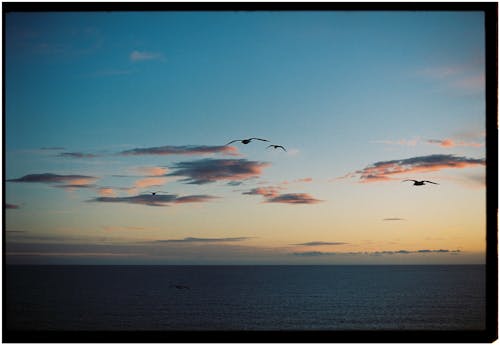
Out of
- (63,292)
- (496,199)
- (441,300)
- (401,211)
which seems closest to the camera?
(496,199)

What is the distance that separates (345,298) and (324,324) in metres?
20.5

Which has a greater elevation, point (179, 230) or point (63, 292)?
point (179, 230)

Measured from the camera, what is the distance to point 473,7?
8.73 m

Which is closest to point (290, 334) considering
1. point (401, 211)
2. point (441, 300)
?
point (401, 211)

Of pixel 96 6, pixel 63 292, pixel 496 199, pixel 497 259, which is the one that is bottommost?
pixel 63 292

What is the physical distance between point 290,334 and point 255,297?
187 ft

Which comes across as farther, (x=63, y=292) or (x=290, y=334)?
(x=63, y=292)

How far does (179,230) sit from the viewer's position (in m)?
80.8

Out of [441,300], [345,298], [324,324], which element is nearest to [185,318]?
[324,324]

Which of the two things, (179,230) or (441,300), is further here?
(179,230)

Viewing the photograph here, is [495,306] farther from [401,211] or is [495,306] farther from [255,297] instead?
[255,297]

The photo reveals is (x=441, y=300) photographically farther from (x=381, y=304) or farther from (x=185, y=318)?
(x=185, y=318)

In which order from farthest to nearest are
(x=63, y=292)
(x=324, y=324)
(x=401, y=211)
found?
(x=63, y=292) → (x=401, y=211) → (x=324, y=324)

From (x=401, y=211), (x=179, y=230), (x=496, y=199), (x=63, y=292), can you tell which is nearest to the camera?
(x=496, y=199)
